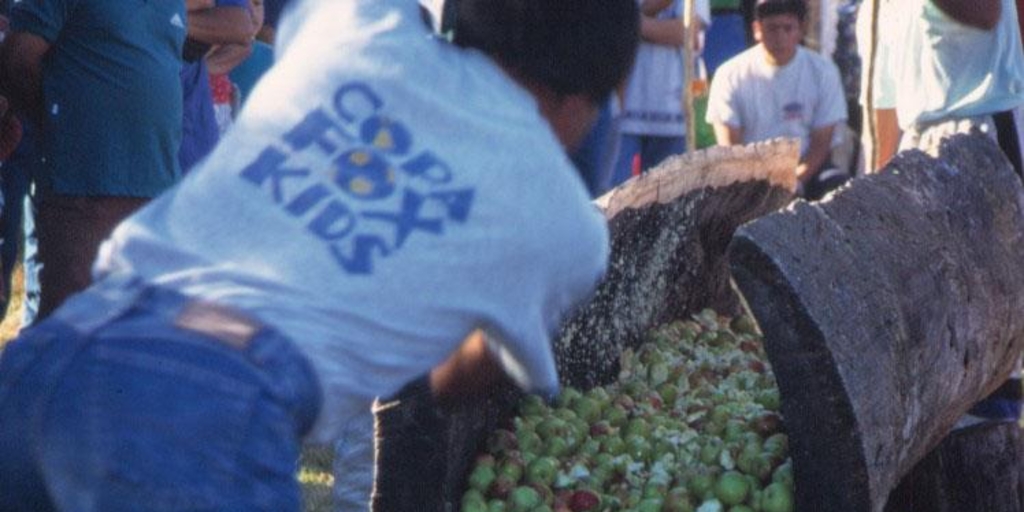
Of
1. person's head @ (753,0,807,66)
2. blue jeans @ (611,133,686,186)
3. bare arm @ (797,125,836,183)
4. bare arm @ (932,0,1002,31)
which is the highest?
bare arm @ (932,0,1002,31)

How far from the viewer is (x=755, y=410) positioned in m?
4.55

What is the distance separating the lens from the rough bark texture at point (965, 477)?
192 inches

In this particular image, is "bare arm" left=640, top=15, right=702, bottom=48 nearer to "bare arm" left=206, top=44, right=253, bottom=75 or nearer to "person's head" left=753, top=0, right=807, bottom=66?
"person's head" left=753, top=0, right=807, bottom=66

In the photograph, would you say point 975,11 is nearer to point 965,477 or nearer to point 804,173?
point 965,477

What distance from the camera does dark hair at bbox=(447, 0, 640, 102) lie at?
93.5 inches

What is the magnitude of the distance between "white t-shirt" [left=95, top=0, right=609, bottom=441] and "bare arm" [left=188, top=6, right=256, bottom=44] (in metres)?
3.47

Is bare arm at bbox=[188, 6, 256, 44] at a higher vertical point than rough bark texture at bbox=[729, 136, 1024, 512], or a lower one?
lower

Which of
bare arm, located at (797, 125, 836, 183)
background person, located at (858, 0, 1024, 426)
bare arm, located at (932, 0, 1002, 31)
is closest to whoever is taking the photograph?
bare arm, located at (932, 0, 1002, 31)

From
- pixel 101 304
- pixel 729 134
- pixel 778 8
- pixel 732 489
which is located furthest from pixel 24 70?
pixel 778 8

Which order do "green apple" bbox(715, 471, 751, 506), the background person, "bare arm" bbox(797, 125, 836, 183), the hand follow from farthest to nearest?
"bare arm" bbox(797, 125, 836, 183) → the hand → the background person → "green apple" bbox(715, 471, 751, 506)

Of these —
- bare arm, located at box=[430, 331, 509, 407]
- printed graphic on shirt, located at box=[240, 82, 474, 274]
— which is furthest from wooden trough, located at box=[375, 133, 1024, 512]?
printed graphic on shirt, located at box=[240, 82, 474, 274]

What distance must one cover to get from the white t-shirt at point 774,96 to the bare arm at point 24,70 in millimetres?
4808

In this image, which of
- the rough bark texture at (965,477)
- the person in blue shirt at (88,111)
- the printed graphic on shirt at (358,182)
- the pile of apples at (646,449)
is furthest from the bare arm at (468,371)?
the person in blue shirt at (88,111)

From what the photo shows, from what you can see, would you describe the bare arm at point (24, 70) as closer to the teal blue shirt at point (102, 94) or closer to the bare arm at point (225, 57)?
the teal blue shirt at point (102, 94)
